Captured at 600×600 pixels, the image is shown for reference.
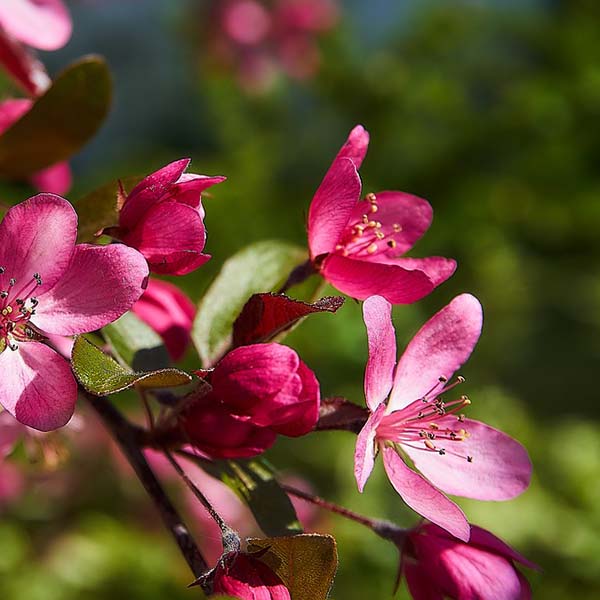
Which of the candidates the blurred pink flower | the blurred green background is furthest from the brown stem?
the blurred pink flower

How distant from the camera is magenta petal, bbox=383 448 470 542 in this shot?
0.49 m

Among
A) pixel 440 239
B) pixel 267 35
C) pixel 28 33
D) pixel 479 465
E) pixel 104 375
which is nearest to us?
pixel 104 375

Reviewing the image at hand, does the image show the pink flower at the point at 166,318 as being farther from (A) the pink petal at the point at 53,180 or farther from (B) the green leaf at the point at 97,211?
(A) the pink petal at the point at 53,180

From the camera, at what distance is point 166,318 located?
655 mm

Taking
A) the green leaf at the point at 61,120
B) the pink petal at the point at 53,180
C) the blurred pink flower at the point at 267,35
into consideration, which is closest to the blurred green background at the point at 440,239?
the blurred pink flower at the point at 267,35

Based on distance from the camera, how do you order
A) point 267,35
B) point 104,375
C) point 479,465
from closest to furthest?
point 104,375, point 479,465, point 267,35

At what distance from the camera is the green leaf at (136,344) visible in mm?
587

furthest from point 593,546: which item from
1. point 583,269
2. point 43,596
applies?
point 583,269

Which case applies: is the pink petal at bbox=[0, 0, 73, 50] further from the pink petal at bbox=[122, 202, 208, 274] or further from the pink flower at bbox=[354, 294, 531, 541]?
the pink flower at bbox=[354, 294, 531, 541]

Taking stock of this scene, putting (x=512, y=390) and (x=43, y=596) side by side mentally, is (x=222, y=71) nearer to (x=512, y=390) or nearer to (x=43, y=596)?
(x=512, y=390)

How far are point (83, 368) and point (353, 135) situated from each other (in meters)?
0.23

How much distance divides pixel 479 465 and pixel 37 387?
0.92ft

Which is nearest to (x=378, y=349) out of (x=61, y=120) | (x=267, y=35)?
(x=61, y=120)

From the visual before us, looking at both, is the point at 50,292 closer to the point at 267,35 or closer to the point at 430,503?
the point at 430,503
